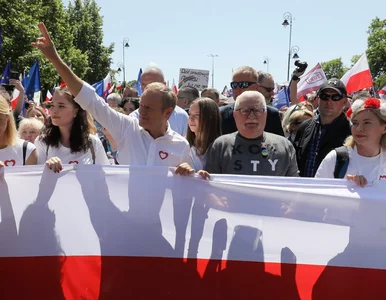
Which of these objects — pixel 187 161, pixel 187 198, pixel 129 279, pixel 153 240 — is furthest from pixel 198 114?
pixel 129 279

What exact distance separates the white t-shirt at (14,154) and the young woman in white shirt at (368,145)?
2.06 metres

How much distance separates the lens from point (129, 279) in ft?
9.71

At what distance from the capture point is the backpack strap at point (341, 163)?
311cm

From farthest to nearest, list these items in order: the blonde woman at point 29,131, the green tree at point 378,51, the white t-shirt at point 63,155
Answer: the green tree at point 378,51
the blonde woman at point 29,131
the white t-shirt at point 63,155

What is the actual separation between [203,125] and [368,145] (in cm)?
120

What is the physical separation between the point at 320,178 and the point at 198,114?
1.09 metres

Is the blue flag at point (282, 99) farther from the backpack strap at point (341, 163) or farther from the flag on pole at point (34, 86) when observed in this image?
the backpack strap at point (341, 163)

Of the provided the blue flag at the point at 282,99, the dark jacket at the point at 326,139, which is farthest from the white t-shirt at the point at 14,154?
the blue flag at the point at 282,99

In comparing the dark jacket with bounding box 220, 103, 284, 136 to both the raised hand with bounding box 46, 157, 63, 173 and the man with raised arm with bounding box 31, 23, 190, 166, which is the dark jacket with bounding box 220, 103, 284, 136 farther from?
the raised hand with bounding box 46, 157, 63, 173

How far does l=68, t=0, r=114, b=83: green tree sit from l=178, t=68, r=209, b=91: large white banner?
38.0 metres

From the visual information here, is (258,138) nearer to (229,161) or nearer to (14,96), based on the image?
(229,161)

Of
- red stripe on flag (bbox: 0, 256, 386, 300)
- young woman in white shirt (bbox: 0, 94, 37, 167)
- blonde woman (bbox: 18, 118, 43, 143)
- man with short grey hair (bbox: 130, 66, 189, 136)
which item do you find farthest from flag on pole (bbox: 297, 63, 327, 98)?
young woman in white shirt (bbox: 0, 94, 37, 167)

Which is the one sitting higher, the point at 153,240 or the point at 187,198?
the point at 187,198

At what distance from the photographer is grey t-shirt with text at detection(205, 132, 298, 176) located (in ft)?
10.2
